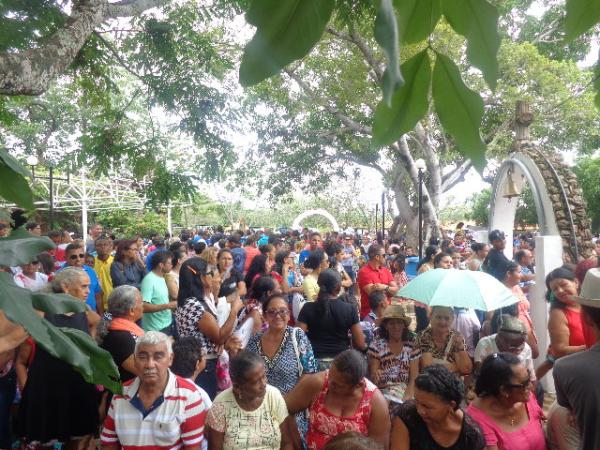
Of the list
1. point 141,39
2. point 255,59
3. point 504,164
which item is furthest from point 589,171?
point 255,59

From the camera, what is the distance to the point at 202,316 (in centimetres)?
403

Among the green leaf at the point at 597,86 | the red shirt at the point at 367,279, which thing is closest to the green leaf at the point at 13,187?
the green leaf at the point at 597,86

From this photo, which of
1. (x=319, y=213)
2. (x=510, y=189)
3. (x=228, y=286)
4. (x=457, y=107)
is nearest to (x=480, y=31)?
(x=457, y=107)

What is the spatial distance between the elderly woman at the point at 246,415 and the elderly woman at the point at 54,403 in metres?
0.94

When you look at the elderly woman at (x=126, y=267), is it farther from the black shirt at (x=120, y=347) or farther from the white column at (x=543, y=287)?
the white column at (x=543, y=287)

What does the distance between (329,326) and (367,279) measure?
6.54ft

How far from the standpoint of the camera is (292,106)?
16.0 m

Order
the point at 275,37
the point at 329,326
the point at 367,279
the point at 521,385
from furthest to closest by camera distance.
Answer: the point at 367,279, the point at 329,326, the point at 521,385, the point at 275,37

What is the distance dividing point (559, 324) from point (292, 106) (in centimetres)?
1313

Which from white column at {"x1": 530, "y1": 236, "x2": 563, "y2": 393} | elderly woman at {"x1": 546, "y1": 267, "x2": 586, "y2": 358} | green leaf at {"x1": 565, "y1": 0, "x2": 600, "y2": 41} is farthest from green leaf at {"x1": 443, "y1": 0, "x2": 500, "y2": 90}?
white column at {"x1": 530, "y1": 236, "x2": 563, "y2": 393}

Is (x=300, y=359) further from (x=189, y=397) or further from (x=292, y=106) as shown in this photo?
(x=292, y=106)

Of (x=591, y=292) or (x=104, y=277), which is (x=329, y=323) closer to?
(x=591, y=292)

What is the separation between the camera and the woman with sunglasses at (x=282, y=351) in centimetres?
365

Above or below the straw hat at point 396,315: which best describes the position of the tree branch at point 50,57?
above
